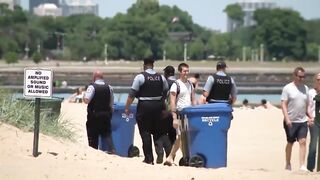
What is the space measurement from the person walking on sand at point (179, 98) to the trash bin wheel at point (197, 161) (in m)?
0.28

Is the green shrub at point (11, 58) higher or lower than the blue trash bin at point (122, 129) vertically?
lower

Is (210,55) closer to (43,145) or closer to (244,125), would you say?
(244,125)

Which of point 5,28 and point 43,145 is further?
point 5,28

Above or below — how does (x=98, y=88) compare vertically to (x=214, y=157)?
above

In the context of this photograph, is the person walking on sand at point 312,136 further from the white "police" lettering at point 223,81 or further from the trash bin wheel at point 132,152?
the trash bin wheel at point 132,152

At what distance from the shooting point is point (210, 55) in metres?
113

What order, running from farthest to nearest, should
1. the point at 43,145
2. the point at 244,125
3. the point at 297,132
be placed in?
the point at 244,125 → the point at 297,132 → the point at 43,145

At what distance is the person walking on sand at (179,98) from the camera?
11.3m

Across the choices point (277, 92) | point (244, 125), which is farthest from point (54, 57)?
point (244, 125)

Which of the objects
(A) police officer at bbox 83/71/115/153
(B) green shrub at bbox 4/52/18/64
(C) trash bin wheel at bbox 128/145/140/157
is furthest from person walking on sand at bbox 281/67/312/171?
(B) green shrub at bbox 4/52/18/64

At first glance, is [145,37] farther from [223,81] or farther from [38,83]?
[38,83]

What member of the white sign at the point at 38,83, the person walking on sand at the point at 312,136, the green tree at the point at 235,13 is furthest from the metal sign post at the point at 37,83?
the green tree at the point at 235,13

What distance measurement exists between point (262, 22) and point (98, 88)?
118m

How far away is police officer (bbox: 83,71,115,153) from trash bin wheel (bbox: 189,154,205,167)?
150 centimetres
